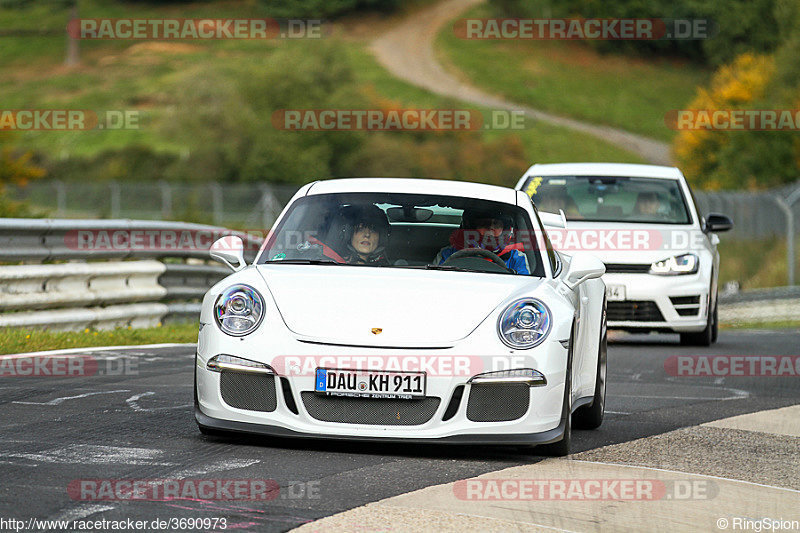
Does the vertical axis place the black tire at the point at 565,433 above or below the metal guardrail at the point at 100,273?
below

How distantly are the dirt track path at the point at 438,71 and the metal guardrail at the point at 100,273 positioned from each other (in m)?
65.5

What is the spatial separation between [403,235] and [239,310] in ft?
4.87

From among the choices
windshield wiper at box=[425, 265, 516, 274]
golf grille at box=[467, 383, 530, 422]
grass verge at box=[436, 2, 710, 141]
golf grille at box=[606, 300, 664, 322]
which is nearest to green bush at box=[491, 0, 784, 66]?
grass verge at box=[436, 2, 710, 141]

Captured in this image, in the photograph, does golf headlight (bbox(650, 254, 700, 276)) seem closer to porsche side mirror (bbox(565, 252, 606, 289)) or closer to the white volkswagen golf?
the white volkswagen golf

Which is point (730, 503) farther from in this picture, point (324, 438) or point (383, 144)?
point (383, 144)

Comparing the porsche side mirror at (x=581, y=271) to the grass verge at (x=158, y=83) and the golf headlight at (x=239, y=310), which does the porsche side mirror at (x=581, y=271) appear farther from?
the grass verge at (x=158, y=83)

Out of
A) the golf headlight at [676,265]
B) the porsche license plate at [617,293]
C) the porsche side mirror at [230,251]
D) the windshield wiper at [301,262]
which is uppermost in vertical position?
the porsche side mirror at [230,251]

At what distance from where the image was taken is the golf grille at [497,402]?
666 centimetres

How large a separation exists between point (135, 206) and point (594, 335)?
1586 inches

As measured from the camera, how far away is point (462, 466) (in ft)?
21.8

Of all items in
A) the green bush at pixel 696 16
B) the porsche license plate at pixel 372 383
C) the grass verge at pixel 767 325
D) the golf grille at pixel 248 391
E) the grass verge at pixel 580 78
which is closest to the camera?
the porsche license plate at pixel 372 383

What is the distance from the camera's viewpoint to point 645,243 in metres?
14.5

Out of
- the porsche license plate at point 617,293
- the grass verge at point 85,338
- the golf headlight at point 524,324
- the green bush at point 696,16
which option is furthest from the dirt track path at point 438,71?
the golf headlight at point 524,324

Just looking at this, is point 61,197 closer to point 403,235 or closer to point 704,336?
point 704,336
